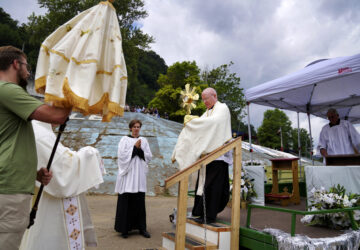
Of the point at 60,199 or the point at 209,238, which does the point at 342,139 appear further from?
the point at 60,199

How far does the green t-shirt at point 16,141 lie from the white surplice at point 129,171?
159 inches

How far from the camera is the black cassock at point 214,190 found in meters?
4.32

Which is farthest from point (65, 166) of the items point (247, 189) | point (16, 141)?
point (247, 189)

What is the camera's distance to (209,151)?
403 centimetres

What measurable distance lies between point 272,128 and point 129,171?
55.1 m

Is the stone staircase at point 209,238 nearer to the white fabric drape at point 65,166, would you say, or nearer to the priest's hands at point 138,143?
the white fabric drape at point 65,166

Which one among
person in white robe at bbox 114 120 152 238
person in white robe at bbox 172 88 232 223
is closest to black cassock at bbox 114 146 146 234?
person in white robe at bbox 114 120 152 238

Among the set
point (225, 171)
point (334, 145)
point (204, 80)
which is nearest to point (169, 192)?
point (334, 145)

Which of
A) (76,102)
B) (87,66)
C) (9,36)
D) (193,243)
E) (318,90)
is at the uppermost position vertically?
(9,36)

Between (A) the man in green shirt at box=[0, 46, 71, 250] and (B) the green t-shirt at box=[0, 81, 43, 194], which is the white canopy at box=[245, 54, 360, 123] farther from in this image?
(B) the green t-shirt at box=[0, 81, 43, 194]

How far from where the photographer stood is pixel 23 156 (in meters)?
1.93

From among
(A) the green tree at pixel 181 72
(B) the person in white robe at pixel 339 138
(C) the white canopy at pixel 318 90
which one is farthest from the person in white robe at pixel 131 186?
(A) the green tree at pixel 181 72

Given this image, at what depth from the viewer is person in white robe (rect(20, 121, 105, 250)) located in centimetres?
326

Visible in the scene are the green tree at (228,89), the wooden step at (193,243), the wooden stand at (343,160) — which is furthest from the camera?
the green tree at (228,89)
